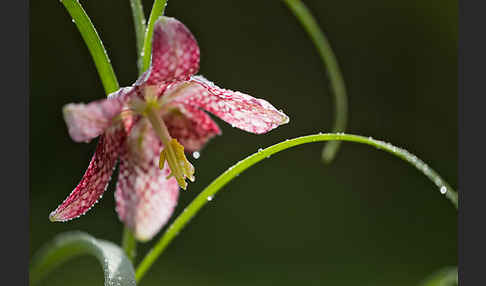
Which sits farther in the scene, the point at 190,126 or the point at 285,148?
the point at 190,126

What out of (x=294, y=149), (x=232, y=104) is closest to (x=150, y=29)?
(x=232, y=104)

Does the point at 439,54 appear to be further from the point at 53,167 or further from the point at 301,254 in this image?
the point at 53,167

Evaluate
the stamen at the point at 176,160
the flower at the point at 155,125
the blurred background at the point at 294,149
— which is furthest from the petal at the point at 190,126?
the blurred background at the point at 294,149

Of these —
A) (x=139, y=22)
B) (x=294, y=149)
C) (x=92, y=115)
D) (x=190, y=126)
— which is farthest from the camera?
(x=294, y=149)

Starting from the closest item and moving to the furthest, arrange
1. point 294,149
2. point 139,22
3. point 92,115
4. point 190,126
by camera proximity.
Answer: point 92,115 < point 139,22 < point 190,126 < point 294,149

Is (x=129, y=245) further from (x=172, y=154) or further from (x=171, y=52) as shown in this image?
(x=171, y=52)

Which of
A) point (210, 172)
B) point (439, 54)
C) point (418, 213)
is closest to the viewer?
point (210, 172)

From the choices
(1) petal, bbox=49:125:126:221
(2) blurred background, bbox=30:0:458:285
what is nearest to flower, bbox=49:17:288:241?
(1) petal, bbox=49:125:126:221

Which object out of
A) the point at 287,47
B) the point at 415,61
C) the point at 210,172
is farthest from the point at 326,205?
the point at 415,61
